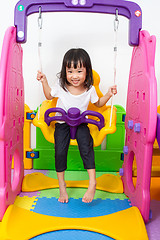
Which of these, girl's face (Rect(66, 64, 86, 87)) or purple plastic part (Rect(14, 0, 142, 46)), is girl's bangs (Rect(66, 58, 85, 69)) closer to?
girl's face (Rect(66, 64, 86, 87))

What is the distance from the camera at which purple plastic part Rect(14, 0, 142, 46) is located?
4.67ft

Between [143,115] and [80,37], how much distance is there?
1.08m

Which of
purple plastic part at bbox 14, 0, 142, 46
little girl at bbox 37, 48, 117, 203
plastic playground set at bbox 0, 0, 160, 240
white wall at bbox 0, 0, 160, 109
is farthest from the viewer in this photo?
white wall at bbox 0, 0, 160, 109

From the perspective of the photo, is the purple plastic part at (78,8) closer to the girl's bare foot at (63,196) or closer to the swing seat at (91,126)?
the swing seat at (91,126)

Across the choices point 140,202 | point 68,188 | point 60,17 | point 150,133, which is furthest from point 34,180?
point 60,17

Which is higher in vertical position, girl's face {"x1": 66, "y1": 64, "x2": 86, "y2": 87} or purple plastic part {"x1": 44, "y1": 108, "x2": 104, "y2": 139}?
girl's face {"x1": 66, "y1": 64, "x2": 86, "y2": 87}

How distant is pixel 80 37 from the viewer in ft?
7.02

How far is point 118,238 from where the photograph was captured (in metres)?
1.13

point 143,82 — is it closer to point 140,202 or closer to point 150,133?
point 150,133

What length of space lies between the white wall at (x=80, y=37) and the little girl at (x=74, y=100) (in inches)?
20.9

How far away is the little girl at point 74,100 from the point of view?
1.54m

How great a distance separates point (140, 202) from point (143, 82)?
1.98ft

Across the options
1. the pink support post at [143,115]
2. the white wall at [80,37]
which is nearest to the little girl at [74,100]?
the pink support post at [143,115]

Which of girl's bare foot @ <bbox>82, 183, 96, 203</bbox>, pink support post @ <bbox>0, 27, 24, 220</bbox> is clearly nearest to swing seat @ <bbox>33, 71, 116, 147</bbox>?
pink support post @ <bbox>0, 27, 24, 220</bbox>
